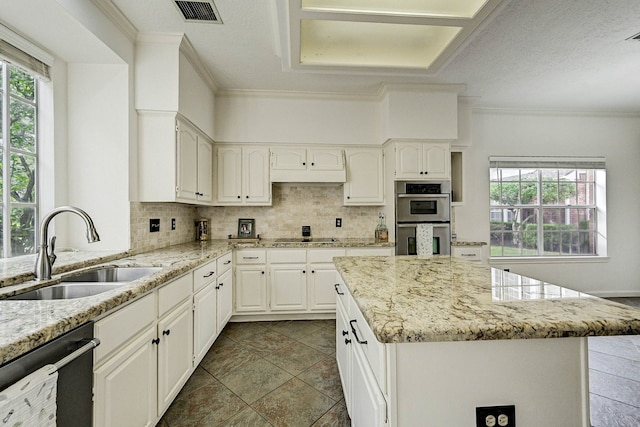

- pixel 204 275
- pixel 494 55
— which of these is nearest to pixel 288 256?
pixel 204 275

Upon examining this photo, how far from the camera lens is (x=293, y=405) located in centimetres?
184

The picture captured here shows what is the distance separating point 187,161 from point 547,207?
494 centimetres

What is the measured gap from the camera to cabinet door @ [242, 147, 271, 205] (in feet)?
11.5

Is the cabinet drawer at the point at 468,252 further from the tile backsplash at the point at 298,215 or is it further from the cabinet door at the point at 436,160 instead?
the tile backsplash at the point at 298,215

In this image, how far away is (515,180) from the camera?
4188mm

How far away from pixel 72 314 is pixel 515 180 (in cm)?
501

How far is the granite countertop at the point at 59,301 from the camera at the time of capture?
0.81 meters

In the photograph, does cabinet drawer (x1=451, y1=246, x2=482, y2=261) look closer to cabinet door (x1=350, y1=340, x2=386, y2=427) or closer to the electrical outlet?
cabinet door (x1=350, y1=340, x2=386, y2=427)

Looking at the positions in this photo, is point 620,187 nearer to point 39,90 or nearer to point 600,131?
point 600,131

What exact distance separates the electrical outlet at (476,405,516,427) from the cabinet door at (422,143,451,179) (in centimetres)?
284

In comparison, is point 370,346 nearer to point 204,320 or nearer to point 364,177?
point 204,320

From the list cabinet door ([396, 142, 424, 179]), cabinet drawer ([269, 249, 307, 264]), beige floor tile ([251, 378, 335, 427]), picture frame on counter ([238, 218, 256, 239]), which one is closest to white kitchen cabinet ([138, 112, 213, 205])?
cabinet drawer ([269, 249, 307, 264])

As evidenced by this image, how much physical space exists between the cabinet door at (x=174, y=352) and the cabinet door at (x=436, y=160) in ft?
9.38

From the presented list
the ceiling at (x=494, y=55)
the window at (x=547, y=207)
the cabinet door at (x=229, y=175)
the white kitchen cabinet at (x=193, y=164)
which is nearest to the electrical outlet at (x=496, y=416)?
the ceiling at (x=494, y=55)
